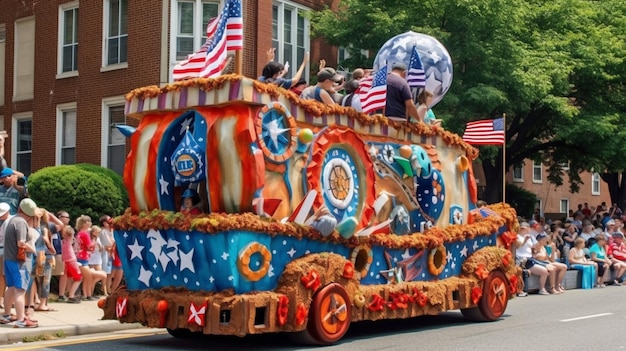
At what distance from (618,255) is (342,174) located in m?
14.4

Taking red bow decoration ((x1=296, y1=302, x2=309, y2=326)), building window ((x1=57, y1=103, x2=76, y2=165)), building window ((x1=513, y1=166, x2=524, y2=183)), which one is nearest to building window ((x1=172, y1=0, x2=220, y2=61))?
building window ((x1=57, y1=103, x2=76, y2=165))

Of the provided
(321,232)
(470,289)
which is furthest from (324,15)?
Result: (321,232)

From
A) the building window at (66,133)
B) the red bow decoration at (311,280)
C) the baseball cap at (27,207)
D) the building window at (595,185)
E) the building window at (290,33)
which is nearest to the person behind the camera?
the red bow decoration at (311,280)

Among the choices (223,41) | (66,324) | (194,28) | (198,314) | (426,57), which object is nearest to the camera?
(198,314)

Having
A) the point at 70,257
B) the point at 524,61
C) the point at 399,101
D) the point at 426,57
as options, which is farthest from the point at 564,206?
the point at 399,101

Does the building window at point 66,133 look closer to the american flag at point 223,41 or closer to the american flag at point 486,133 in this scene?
the american flag at point 486,133

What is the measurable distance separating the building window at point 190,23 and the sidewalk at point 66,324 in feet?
34.5

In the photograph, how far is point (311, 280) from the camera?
9.78 m

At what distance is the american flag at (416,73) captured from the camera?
501 inches

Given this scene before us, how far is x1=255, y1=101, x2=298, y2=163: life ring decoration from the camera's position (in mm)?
9555

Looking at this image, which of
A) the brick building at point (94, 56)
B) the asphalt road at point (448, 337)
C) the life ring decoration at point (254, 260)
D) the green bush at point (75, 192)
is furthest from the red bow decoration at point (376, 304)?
the brick building at point (94, 56)

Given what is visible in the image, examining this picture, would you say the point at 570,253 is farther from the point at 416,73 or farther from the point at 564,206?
the point at 564,206

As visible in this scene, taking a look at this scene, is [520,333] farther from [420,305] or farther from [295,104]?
[295,104]

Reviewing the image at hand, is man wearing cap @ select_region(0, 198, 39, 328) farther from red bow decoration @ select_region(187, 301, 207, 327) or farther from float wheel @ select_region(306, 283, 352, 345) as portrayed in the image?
float wheel @ select_region(306, 283, 352, 345)
